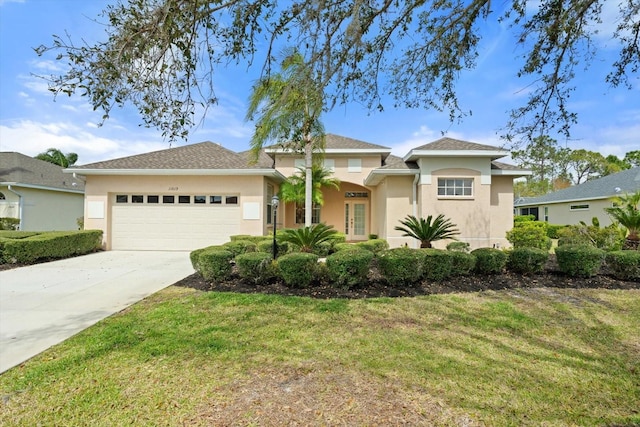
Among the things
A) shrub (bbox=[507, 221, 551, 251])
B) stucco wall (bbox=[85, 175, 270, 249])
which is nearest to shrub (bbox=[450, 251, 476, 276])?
shrub (bbox=[507, 221, 551, 251])

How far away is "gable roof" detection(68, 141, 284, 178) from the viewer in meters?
12.9

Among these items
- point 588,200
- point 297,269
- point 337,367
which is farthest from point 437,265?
point 588,200

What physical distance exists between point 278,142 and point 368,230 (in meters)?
13.4

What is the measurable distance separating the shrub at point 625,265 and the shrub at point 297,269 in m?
6.66

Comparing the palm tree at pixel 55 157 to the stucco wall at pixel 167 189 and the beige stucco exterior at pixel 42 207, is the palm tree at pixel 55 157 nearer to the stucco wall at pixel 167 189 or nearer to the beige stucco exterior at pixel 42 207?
the beige stucco exterior at pixel 42 207

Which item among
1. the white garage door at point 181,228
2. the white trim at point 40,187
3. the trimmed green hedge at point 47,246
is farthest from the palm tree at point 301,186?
the white trim at point 40,187

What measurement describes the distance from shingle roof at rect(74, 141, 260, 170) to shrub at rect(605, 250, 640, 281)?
11279mm

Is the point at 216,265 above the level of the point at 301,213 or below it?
below

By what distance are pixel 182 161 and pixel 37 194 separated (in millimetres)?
9227

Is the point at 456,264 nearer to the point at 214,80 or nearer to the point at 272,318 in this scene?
the point at 272,318

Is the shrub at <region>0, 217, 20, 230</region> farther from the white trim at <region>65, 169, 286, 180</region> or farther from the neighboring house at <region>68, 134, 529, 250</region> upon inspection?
the white trim at <region>65, 169, 286, 180</region>

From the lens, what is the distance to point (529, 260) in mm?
7301

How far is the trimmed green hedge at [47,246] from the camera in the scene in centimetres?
963

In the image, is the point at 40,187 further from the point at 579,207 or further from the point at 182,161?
the point at 579,207
